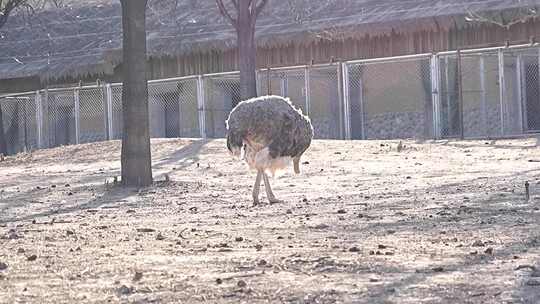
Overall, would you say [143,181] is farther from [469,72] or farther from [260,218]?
[469,72]

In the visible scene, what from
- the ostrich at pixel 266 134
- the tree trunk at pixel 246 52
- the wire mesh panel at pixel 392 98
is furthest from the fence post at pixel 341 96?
the ostrich at pixel 266 134

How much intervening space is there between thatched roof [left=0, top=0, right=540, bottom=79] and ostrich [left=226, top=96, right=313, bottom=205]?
45.9ft

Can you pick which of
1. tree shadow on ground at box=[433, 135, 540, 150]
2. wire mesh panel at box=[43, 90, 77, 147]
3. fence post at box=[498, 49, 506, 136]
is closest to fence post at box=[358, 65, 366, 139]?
fence post at box=[498, 49, 506, 136]

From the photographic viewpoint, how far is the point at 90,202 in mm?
15852

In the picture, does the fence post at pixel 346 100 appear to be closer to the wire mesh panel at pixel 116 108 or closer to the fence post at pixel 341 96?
the fence post at pixel 341 96

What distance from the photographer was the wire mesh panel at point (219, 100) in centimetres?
3123

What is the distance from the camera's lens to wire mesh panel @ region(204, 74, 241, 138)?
31.2 m

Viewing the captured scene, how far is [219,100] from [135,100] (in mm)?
15447

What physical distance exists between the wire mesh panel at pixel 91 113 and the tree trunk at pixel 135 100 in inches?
702

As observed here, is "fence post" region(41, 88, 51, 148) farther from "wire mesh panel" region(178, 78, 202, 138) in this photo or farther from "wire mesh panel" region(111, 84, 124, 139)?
"wire mesh panel" region(178, 78, 202, 138)

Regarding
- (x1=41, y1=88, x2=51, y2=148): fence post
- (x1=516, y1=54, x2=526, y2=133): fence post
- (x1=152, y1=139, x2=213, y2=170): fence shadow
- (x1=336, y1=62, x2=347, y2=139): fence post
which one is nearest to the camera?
(x1=152, y1=139, x2=213, y2=170): fence shadow

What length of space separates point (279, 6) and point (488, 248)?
27.6 meters

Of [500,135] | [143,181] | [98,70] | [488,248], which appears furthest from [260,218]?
[98,70]

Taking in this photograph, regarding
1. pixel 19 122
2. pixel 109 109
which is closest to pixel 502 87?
pixel 109 109
